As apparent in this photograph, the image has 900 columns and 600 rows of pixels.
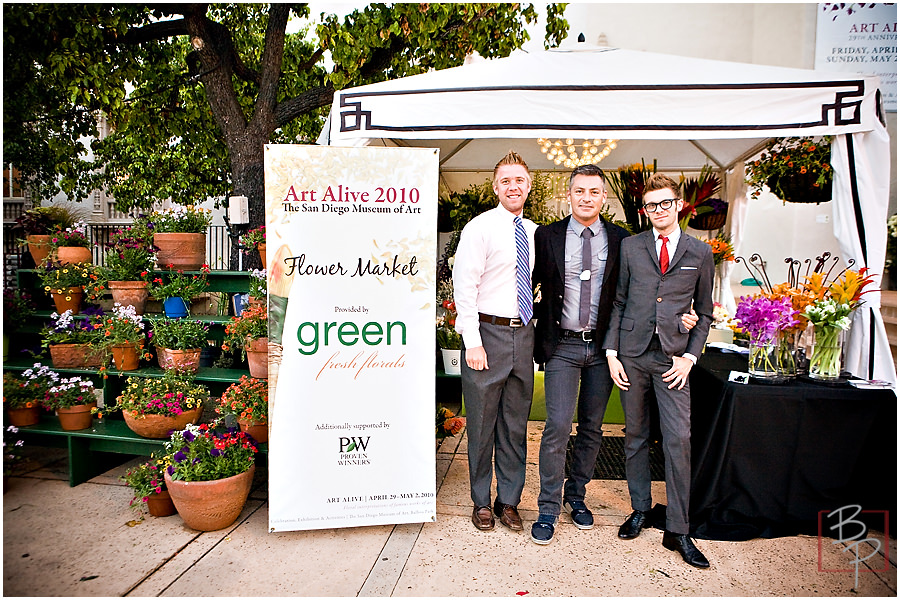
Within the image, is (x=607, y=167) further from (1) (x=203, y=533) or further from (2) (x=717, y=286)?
(1) (x=203, y=533)

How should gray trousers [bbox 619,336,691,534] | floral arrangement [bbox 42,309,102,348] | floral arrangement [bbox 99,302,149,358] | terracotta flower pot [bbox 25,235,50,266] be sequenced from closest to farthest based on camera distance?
gray trousers [bbox 619,336,691,534], floral arrangement [bbox 99,302,149,358], floral arrangement [bbox 42,309,102,348], terracotta flower pot [bbox 25,235,50,266]

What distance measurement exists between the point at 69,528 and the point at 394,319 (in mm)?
2049

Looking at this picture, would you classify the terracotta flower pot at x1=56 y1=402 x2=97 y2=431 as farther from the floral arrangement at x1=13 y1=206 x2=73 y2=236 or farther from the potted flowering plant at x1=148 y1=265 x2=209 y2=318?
the floral arrangement at x1=13 y1=206 x2=73 y2=236

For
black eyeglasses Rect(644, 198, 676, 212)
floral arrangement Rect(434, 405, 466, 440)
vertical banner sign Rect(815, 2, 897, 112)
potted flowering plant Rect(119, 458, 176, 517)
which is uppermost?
vertical banner sign Rect(815, 2, 897, 112)

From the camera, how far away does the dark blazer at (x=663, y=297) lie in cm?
282

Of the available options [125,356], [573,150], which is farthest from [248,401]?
[573,150]

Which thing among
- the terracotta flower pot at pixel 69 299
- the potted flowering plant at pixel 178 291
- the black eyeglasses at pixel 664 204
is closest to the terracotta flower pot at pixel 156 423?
the potted flowering plant at pixel 178 291

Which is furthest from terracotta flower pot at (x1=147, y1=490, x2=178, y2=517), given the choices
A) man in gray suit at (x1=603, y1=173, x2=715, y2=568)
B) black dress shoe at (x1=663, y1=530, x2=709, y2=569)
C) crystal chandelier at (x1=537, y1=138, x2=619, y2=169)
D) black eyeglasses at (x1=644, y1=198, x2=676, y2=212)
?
crystal chandelier at (x1=537, y1=138, x2=619, y2=169)

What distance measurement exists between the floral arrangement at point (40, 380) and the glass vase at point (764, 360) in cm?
416

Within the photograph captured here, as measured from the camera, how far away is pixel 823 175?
3959 mm

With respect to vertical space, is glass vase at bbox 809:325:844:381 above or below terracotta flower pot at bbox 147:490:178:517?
above

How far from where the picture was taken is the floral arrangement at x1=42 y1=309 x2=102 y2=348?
151 inches

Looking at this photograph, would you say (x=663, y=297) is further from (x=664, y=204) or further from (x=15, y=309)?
(x=15, y=309)

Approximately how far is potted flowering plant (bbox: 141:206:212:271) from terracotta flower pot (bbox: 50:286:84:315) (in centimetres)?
63
